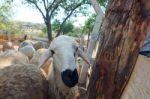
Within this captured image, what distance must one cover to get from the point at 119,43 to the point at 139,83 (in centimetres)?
21

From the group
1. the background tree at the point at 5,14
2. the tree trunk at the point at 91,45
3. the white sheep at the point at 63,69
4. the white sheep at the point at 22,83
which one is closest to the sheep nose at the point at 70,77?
the white sheep at the point at 63,69

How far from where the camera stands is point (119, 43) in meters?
1.59

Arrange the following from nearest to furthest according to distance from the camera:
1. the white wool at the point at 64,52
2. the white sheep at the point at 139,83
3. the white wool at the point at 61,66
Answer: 1. the white sheep at the point at 139,83
2. the white wool at the point at 64,52
3. the white wool at the point at 61,66

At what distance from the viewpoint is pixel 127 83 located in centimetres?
160

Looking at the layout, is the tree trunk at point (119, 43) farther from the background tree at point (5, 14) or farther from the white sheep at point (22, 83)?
the background tree at point (5, 14)

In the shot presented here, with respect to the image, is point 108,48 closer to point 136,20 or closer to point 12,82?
point 136,20

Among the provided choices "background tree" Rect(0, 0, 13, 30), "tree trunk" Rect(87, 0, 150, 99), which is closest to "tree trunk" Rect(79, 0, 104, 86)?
"tree trunk" Rect(87, 0, 150, 99)

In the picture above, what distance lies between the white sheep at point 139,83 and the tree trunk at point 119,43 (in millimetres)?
25

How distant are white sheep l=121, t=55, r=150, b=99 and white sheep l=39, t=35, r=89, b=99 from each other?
1.32 m

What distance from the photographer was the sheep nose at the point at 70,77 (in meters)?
2.89

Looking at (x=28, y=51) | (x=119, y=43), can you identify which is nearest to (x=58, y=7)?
(x=28, y=51)

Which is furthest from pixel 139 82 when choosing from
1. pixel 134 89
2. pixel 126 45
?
pixel 126 45

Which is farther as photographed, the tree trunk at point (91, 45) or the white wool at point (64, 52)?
the tree trunk at point (91, 45)

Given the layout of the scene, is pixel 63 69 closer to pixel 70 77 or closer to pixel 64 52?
pixel 70 77
